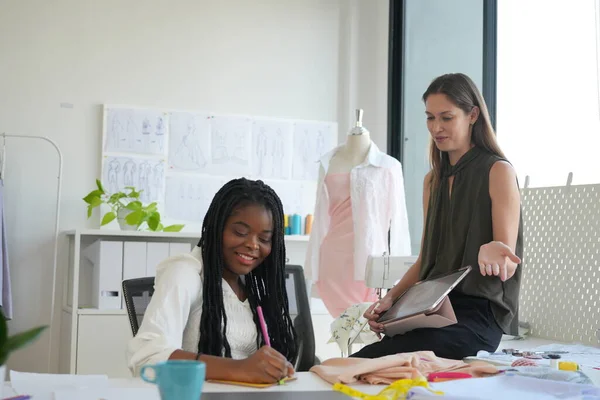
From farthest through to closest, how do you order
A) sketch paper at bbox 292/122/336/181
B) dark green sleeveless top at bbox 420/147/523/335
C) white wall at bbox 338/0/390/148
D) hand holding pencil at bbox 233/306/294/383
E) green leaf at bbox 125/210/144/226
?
white wall at bbox 338/0/390/148 → sketch paper at bbox 292/122/336/181 → green leaf at bbox 125/210/144/226 → dark green sleeveless top at bbox 420/147/523/335 → hand holding pencil at bbox 233/306/294/383

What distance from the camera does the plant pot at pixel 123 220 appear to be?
13.6 feet

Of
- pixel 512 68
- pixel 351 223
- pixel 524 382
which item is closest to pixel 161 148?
pixel 351 223

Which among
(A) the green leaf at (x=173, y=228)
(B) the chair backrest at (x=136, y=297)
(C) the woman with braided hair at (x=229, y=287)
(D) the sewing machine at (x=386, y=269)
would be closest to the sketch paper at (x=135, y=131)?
(A) the green leaf at (x=173, y=228)

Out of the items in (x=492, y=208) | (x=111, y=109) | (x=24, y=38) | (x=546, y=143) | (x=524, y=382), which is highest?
(x=24, y=38)

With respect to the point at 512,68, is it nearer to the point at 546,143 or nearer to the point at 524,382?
the point at 546,143

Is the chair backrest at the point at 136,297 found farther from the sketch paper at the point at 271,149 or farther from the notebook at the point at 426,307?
the sketch paper at the point at 271,149

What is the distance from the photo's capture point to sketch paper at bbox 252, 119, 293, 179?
479 centimetres

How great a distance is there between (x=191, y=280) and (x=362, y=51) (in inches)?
148

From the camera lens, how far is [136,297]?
190 centimetres

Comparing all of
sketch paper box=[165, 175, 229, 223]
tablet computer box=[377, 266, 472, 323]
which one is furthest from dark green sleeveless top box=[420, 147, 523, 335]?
sketch paper box=[165, 175, 229, 223]

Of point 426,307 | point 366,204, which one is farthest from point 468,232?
point 366,204

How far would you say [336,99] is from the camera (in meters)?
5.04

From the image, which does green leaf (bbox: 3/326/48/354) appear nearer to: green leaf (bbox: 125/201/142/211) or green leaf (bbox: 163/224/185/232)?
green leaf (bbox: 125/201/142/211)

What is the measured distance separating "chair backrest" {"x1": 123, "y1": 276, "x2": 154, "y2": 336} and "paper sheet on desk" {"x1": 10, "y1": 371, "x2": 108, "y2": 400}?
54 centimetres
